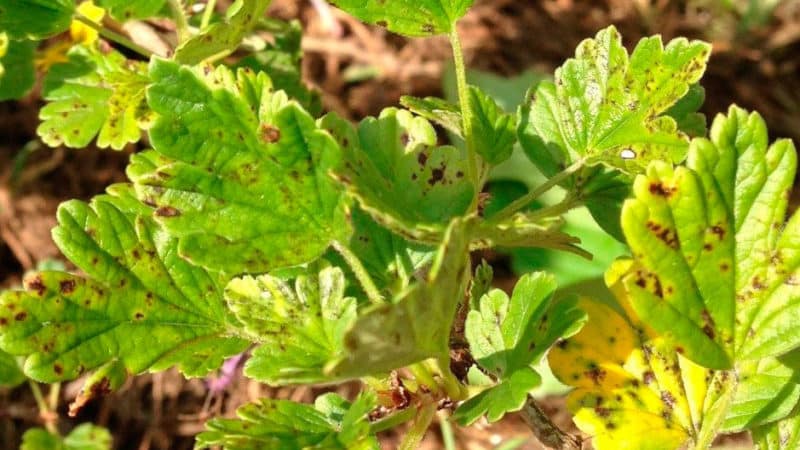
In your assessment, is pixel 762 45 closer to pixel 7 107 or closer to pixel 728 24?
pixel 728 24

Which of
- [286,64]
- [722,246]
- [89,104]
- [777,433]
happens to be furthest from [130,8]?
[777,433]

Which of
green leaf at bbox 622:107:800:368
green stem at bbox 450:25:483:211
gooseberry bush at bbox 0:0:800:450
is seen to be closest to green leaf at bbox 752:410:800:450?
gooseberry bush at bbox 0:0:800:450

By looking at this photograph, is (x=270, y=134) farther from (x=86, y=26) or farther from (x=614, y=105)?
(x=86, y=26)

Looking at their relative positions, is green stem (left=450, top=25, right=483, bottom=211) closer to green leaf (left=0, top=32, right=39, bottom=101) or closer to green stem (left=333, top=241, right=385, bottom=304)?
green stem (left=333, top=241, right=385, bottom=304)

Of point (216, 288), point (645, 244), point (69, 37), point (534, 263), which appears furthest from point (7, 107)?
point (645, 244)

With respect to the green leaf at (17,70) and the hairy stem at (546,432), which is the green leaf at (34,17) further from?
the hairy stem at (546,432)
